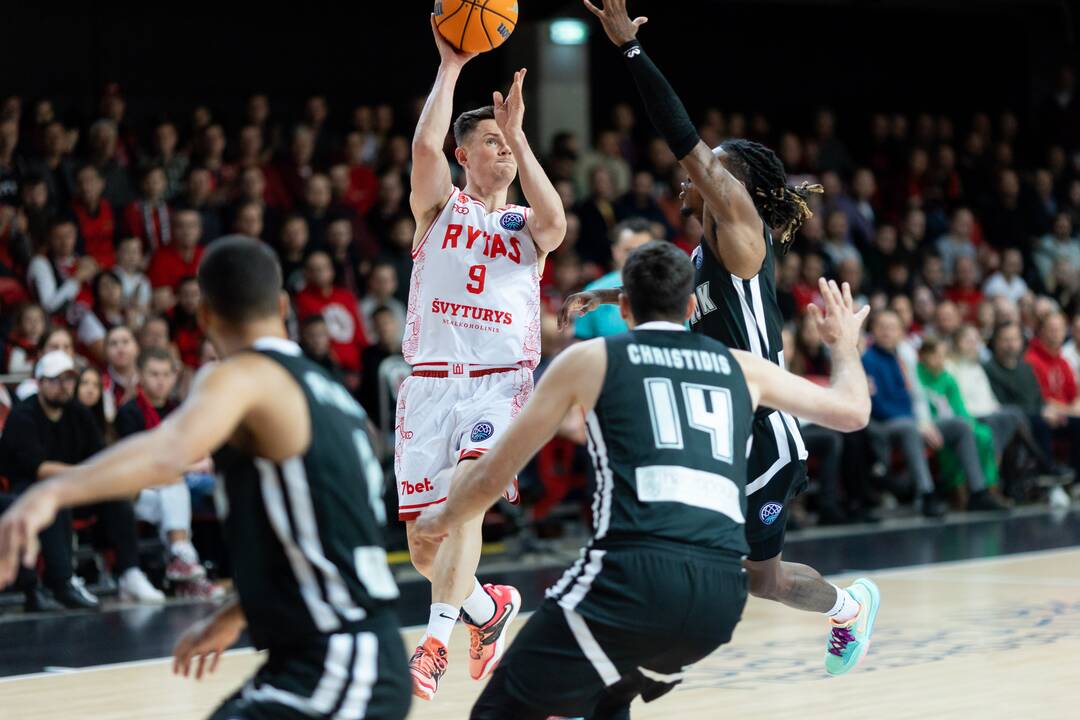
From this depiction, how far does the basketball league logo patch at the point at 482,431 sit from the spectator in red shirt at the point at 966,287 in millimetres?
10385

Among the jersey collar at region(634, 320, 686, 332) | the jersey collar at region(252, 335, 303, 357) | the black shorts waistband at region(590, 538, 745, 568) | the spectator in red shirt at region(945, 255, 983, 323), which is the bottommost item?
the black shorts waistband at region(590, 538, 745, 568)

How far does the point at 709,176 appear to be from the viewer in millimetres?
5180

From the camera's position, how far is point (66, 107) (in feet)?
47.4

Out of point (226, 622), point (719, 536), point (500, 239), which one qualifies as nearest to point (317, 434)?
point (226, 622)

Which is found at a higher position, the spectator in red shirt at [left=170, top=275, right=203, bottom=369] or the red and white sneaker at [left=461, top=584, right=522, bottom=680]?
the spectator in red shirt at [left=170, top=275, right=203, bottom=369]

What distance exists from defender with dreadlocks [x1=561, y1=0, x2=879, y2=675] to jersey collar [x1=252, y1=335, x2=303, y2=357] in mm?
2135

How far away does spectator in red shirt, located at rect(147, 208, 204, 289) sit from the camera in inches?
438

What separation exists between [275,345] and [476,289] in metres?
2.72

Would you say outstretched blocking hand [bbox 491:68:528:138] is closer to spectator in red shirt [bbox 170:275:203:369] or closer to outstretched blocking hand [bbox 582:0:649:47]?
outstretched blocking hand [bbox 582:0:649:47]

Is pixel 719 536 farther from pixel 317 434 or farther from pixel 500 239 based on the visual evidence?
pixel 500 239

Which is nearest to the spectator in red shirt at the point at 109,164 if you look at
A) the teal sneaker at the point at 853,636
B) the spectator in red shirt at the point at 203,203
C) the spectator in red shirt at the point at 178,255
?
the spectator in red shirt at the point at 203,203

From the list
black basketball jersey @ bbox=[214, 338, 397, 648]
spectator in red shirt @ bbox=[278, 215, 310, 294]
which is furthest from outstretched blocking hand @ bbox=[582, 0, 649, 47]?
spectator in red shirt @ bbox=[278, 215, 310, 294]

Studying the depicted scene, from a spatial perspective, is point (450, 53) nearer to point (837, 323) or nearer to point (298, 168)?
point (837, 323)

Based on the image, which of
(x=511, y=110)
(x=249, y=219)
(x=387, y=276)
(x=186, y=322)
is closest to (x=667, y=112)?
(x=511, y=110)
